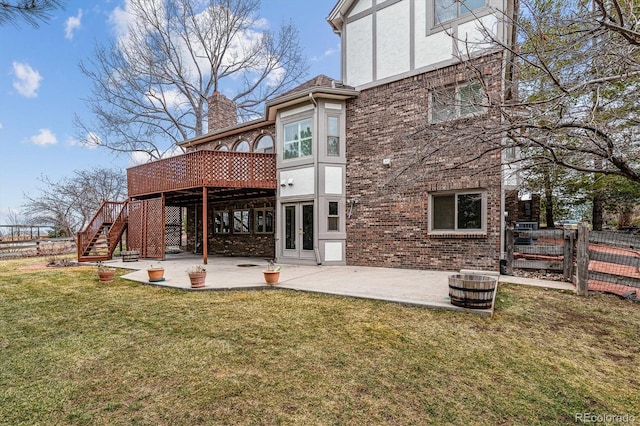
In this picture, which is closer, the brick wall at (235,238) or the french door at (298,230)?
the french door at (298,230)

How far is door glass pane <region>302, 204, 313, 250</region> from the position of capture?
10.6 meters

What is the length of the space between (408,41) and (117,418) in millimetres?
10481

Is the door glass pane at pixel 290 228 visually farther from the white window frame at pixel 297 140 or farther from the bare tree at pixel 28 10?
the bare tree at pixel 28 10

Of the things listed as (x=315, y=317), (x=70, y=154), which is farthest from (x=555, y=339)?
(x=70, y=154)

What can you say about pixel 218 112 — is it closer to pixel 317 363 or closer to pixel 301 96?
pixel 301 96

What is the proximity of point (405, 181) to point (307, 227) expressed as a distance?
360 cm

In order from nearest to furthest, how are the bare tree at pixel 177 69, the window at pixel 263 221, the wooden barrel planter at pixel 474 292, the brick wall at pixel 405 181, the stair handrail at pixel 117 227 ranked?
the wooden barrel planter at pixel 474 292
the brick wall at pixel 405 181
the stair handrail at pixel 117 227
the window at pixel 263 221
the bare tree at pixel 177 69

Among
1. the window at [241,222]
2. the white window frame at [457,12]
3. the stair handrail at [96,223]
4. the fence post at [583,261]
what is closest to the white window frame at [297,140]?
the window at [241,222]

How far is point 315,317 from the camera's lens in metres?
4.94

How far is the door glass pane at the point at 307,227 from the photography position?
10.6 m

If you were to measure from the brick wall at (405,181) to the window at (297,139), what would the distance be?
1426 mm

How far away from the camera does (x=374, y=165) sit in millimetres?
9922

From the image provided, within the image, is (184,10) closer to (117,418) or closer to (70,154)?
(70,154)

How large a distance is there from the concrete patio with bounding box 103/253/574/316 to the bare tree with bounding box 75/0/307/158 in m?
15.0
